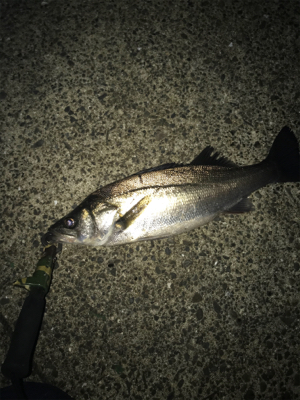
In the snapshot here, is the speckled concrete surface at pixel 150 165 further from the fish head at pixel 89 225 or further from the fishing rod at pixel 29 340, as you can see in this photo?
the fish head at pixel 89 225

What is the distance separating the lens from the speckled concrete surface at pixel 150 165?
→ 230cm

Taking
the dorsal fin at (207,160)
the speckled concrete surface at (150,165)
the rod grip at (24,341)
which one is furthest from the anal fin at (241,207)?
the rod grip at (24,341)

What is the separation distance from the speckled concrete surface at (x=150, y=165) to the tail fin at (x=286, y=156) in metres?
0.21

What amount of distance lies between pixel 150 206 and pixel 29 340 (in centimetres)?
143

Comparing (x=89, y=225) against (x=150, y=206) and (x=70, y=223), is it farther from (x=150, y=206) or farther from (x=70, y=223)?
(x=150, y=206)

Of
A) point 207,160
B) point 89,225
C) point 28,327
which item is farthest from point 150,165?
point 28,327

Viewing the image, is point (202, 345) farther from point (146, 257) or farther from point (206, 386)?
point (146, 257)

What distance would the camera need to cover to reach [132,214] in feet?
6.60

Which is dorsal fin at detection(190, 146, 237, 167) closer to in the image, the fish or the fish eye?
the fish

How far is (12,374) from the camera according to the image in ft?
5.79

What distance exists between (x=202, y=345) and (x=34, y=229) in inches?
79.9

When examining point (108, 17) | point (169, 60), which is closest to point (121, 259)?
point (169, 60)

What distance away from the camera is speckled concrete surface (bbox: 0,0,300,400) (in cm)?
230

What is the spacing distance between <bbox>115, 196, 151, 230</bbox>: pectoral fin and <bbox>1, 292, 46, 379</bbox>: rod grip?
2.95ft
